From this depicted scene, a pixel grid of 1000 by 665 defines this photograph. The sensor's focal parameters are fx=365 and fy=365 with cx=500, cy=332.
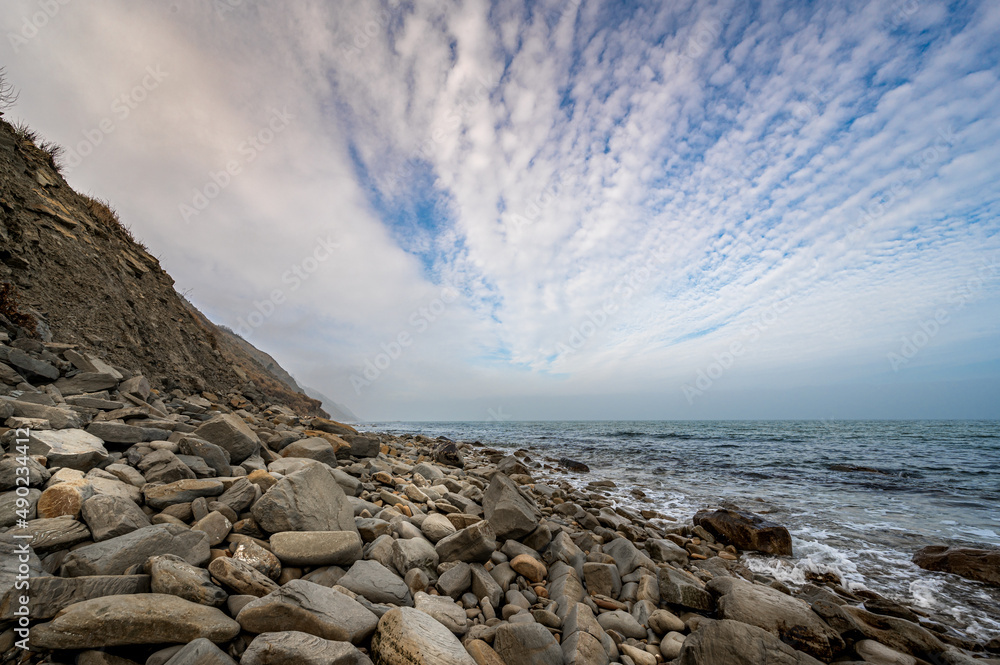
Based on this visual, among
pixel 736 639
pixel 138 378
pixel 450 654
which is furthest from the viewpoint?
pixel 138 378

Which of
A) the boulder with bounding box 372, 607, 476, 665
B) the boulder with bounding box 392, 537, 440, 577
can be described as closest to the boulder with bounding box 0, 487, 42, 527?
the boulder with bounding box 372, 607, 476, 665

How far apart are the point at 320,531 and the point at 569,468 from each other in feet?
56.6

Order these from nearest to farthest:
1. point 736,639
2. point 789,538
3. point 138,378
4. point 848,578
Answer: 1. point 736,639
2. point 848,578
3. point 138,378
4. point 789,538

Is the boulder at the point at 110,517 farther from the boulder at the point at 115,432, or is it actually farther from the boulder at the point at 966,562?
the boulder at the point at 966,562

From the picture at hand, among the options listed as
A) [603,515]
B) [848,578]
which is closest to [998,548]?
[848,578]

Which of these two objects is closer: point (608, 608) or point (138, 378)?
point (608, 608)

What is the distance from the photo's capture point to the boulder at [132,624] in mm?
2184

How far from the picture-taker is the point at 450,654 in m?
2.97

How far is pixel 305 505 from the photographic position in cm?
430

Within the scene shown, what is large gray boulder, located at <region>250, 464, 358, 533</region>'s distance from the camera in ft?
13.1

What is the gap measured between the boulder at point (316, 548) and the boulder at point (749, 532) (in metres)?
8.52

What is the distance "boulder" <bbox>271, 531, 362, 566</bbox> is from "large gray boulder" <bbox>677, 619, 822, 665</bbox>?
3723 mm

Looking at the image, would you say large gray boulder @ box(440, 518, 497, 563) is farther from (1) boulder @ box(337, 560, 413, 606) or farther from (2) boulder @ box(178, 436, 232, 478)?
(2) boulder @ box(178, 436, 232, 478)

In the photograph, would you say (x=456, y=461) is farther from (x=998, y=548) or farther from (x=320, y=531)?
(x=998, y=548)
